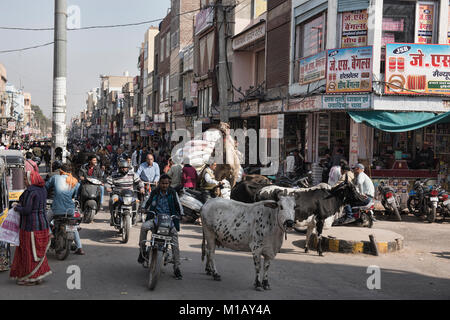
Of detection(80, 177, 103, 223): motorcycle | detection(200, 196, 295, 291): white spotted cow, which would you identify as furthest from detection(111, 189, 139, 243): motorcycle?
detection(200, 196, 295, 291): white spotted cow

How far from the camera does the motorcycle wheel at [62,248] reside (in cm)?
840

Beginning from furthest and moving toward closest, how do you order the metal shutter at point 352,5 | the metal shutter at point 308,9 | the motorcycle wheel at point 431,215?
the metal shutter at point 308,9
the metal shutter at point 352,5
the motorcycle wheel at point 431,215

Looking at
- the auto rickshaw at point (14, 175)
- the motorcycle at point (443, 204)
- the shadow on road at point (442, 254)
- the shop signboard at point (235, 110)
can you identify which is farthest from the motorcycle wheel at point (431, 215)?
the shop signboard at point (235, 110)

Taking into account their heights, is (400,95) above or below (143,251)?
above

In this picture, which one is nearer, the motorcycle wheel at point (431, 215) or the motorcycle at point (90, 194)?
the motorcycle at point (90, 194)

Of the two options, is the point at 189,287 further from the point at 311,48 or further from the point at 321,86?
the point at 311,48

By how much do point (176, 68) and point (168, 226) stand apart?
3591 centimetres

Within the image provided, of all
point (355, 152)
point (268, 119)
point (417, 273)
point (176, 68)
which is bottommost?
point (417, 273)

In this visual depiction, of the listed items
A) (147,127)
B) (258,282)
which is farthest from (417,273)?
(147,127)

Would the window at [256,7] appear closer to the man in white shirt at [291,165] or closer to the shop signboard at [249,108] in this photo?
the shop signboard at [249,108]

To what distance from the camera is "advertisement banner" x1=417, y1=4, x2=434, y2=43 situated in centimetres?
1566

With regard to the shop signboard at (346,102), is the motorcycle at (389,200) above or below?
below

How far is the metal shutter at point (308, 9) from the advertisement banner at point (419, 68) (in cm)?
324

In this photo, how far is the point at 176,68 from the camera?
41.8m
